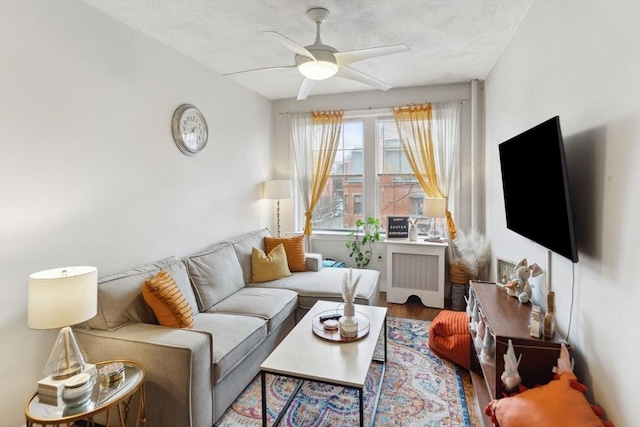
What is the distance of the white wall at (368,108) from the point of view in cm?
408

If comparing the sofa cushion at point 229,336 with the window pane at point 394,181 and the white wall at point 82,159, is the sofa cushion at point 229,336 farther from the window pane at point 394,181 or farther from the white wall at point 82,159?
the window pane at point 394,181

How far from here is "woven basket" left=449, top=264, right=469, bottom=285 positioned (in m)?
3.86

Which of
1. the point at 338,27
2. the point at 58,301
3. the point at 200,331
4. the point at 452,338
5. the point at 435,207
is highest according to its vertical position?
the point at 338,27

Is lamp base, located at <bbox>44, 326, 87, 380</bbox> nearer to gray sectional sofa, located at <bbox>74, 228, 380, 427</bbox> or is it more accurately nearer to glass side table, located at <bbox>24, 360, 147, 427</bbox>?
glass side table, located at <bbox>24, 360, 147, 427</bbox>

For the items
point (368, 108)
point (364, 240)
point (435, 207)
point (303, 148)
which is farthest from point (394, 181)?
point (303, 148)

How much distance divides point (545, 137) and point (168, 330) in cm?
239

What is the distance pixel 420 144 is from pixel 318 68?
2.30 metres

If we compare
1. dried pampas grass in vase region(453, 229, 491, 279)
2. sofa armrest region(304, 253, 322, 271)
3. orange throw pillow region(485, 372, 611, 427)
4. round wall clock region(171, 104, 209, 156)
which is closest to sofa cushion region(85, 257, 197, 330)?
round wall clock region(171, 104, 209, 156)

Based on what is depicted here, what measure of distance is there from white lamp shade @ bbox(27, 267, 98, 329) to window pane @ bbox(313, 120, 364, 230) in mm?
3401

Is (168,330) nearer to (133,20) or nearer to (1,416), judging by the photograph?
(1,416)

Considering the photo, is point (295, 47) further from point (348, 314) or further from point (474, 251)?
point (474, 251)

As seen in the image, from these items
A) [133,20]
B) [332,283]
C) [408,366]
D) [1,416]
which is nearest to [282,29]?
[133,20]

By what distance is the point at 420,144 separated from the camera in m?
4.18

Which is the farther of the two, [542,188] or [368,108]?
[368,108]
